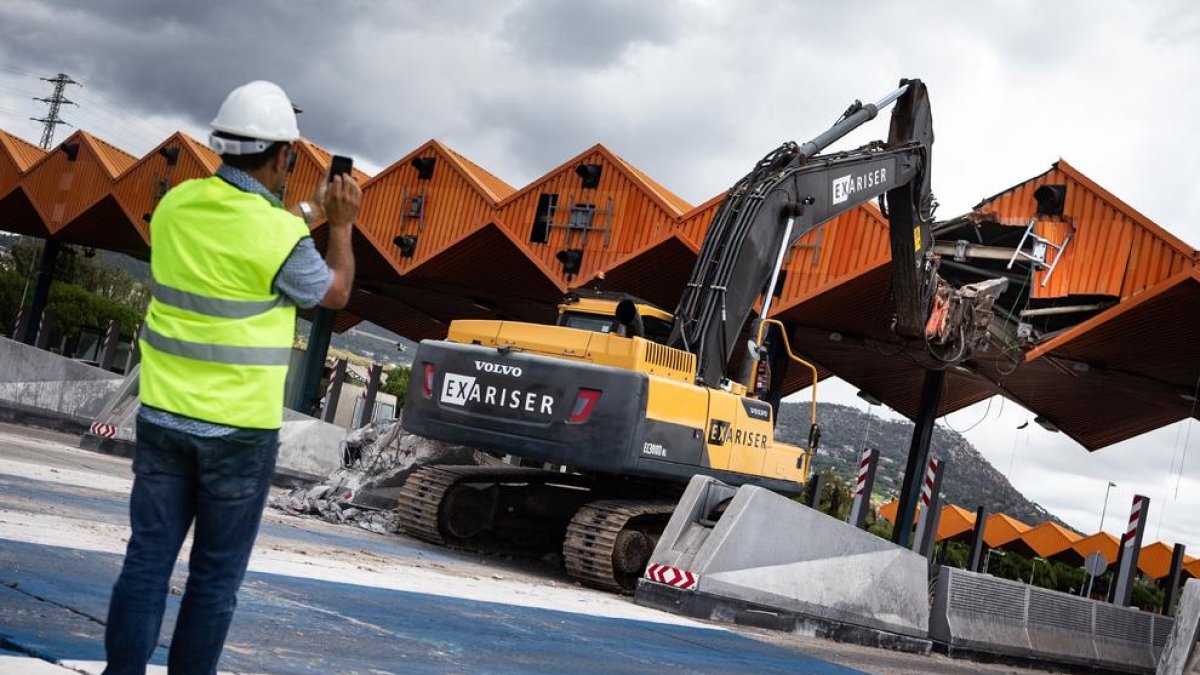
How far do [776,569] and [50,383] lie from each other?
18684 mm

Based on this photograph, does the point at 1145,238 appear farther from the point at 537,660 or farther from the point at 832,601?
the point at 537,660

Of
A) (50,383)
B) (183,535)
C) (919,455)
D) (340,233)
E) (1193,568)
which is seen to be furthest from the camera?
(1193,568)

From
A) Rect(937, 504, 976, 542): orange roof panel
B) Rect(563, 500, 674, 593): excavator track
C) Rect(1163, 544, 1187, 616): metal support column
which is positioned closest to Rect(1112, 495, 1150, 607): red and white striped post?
Rect(1163, 544, 1187, 616): metal support column

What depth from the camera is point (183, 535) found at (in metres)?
4.08

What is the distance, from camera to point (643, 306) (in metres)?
13.7

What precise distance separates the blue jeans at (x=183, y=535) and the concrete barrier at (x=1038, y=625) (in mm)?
11118

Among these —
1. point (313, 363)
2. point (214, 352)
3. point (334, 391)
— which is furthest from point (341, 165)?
point (313, 363)

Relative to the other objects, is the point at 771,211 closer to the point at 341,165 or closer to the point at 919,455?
the point at 341,165

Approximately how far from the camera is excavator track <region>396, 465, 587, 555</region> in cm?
1436

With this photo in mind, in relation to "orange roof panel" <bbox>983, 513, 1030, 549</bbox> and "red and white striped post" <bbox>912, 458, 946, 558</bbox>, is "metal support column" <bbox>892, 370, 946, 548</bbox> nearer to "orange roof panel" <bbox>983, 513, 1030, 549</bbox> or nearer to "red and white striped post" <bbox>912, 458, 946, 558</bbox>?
"red and white striped post" <bbox>912, 458, 946, 558</bbox>

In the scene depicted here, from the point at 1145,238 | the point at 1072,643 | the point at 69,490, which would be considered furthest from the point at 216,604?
the point at 1145,238

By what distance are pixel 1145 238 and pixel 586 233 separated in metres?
12.6

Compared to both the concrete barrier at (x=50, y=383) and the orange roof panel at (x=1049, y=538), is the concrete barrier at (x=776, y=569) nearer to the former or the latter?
the concrete barrier at (x=50, y=383)

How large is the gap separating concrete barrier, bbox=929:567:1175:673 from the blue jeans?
11118mm
